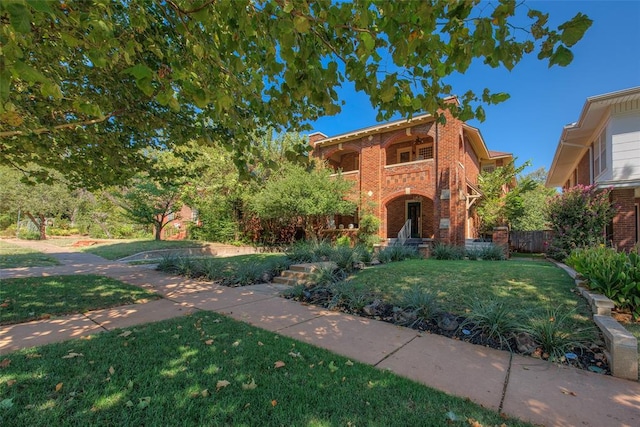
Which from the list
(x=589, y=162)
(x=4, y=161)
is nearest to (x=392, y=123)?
(x=589, y=162)

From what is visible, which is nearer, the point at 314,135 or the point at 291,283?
the point at 291,283

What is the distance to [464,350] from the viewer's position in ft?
11.5

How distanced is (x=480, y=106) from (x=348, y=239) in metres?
13.4

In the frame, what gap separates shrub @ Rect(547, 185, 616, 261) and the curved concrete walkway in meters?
8.84

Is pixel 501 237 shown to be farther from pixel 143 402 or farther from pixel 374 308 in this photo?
pixel 143 402

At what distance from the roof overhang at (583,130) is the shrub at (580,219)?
2671mm

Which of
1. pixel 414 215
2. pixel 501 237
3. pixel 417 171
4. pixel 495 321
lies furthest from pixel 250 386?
pixel 414 215

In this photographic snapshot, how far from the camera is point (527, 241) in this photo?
16250 millimetres

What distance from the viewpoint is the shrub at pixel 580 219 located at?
9742mm

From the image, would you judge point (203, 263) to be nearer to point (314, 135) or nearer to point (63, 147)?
point (63, 147)

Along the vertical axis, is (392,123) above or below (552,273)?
above

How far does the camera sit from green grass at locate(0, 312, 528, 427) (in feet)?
6.99

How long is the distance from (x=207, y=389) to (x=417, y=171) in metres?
15.2

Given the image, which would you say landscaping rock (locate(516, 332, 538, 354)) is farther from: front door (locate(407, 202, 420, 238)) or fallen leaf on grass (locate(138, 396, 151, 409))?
front door (locate(407, 202, 420, 238))
